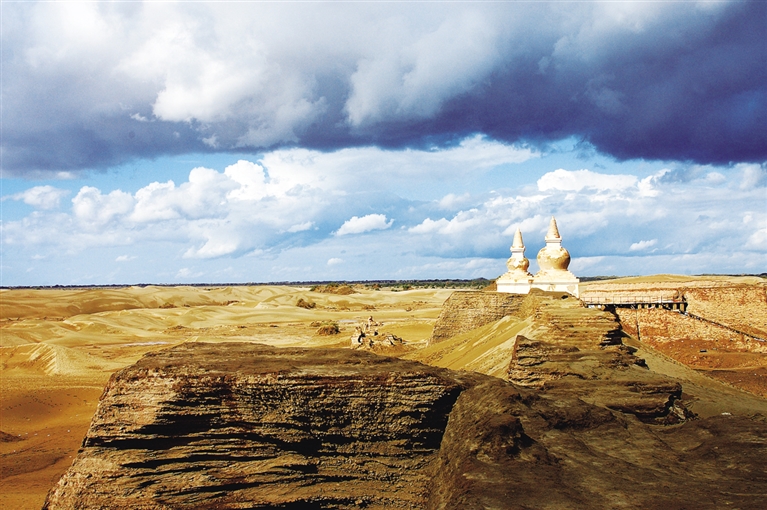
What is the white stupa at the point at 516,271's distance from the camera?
24734 millimetres

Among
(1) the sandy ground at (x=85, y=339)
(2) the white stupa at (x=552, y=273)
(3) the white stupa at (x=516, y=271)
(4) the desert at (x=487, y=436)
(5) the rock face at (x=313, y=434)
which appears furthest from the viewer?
(3) the white stupa at (x=516, y=271)

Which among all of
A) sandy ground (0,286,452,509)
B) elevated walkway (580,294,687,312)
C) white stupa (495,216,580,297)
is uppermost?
white stupa (495,216,580,297)

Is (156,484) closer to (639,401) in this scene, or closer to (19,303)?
(639,401)

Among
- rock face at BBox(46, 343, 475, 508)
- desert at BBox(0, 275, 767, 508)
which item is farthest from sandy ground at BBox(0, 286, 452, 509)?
rock face at BBox(46, 343, 475, 508)

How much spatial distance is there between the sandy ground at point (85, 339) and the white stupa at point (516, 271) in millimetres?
5937

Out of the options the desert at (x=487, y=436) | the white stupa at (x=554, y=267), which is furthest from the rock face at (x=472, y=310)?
the desert at (x=487, y=436)

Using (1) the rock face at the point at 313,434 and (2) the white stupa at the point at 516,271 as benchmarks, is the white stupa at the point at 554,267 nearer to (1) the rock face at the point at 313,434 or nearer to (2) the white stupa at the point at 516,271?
(2) the white stupa at the point at 516,271

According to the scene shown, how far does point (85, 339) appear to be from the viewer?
4075 cm

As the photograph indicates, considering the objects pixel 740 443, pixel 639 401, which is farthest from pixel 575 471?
pixel 639 401

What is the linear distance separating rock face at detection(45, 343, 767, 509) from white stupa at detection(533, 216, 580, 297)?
15150 millimetres

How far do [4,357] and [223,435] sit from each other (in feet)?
98.0

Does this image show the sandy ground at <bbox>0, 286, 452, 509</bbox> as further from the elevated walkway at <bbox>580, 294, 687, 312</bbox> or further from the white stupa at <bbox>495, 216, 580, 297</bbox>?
the elevated walkway at <bbox>580, 294, 687, 312</bbox>

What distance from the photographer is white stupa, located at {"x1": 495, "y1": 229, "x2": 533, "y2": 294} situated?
2473cm

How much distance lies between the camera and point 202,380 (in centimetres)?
759
